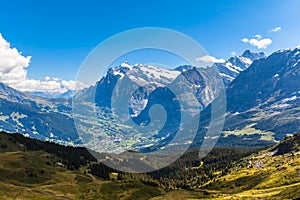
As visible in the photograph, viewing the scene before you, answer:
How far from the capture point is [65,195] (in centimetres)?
17512

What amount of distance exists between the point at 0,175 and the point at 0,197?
162 feet

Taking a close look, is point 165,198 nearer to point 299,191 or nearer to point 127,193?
point 127,193

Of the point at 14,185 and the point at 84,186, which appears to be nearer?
the point at 14,185

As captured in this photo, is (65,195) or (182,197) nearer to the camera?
(65,195)

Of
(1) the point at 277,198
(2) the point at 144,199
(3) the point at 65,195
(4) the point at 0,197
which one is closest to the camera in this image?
(4) the point at 0,197

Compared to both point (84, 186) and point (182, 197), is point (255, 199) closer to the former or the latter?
point (182, 197)

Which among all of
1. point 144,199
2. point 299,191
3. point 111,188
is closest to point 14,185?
point 111,188

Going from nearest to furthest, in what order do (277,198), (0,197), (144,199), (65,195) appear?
(0,197), (277,198), (65,195), (144,199)

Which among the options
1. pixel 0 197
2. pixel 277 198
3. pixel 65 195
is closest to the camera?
pixel 0 197

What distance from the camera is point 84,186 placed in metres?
197

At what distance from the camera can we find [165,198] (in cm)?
19150

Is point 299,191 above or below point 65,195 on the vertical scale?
above

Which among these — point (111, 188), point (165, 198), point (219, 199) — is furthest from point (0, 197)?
point (219, 199)

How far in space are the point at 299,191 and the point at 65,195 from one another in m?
122
